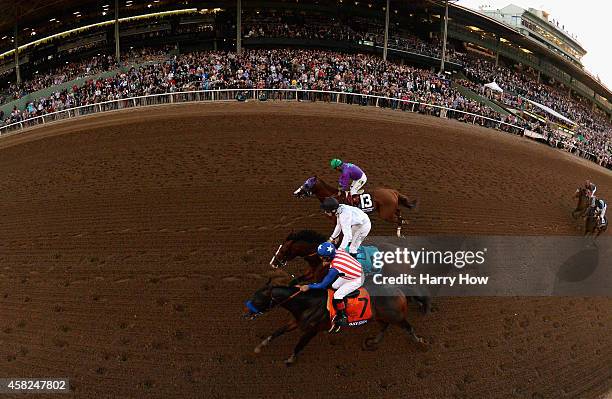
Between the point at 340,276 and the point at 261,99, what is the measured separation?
1906 cm

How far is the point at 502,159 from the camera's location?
611 inches

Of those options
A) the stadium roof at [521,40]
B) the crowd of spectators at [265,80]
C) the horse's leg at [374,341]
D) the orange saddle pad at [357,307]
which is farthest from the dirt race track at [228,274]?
the stadium roof at [521,40]

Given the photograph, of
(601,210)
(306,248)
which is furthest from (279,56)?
(306,248)

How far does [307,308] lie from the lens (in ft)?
16.1

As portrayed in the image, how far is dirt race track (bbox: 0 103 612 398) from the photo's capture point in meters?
5.27

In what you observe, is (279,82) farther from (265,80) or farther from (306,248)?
(306,248)

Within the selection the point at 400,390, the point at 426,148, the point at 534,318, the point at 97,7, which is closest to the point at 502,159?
the point at 426,148

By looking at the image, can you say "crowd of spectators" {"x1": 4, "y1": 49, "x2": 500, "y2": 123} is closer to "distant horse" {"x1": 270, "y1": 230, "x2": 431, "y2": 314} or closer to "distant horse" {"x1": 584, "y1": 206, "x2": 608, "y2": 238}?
"distant horse" {"x1": 584, "y1": 206, "x2": 608, "y2": 238}

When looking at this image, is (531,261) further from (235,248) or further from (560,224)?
(235,248)

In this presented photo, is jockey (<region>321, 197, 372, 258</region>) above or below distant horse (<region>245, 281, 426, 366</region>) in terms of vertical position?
above

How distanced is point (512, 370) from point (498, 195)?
273 inches

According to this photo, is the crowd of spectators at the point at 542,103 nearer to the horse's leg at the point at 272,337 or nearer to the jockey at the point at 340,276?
the jockey at the point at 340,276

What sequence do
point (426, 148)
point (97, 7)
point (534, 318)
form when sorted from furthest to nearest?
point (97, 7)
point (426, 148)
point (534, 318)

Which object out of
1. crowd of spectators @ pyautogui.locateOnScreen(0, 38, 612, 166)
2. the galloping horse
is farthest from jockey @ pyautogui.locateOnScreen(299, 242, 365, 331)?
crowd of spectators @ pyautogui.locateOnScreen(0, 38, 612, 166)
